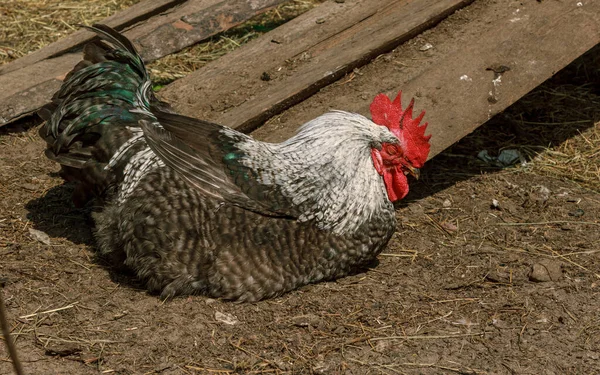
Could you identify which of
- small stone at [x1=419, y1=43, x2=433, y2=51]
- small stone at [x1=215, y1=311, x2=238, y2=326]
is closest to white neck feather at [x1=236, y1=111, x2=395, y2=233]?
small stone at [x1=215, y1=311, x2=238, y2=326]

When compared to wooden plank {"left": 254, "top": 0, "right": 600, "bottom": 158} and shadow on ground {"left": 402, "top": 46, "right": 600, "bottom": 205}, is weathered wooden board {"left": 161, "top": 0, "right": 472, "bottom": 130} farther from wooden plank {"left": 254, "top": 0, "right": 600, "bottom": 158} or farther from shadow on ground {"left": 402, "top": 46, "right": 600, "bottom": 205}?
shadow on ground {"left": 402, "top": 46, "right": 600, "bottom": 205}

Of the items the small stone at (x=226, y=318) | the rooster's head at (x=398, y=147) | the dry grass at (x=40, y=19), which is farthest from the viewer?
the dry grass at (x=40, y=19)

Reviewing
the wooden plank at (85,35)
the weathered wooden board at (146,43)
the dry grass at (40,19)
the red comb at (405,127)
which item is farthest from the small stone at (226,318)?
the dry grass at (40,19)

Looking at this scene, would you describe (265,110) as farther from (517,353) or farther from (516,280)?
Result: (517,353)

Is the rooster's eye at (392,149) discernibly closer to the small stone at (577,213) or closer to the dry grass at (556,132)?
the dry grass at (556,132)

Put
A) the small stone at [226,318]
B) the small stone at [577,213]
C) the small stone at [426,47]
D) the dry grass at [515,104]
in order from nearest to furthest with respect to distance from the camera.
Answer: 1. the small stone at [226,318]
2. the small stone at [577,213]
3. the small stone at [426,47]
4. the dry grass at [515,104]

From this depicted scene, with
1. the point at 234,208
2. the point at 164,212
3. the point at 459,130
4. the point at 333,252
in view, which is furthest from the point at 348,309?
the point at 459,130

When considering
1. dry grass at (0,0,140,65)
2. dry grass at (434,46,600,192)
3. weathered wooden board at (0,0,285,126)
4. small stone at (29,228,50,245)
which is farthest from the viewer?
dry grass at (0,0,140,65)
